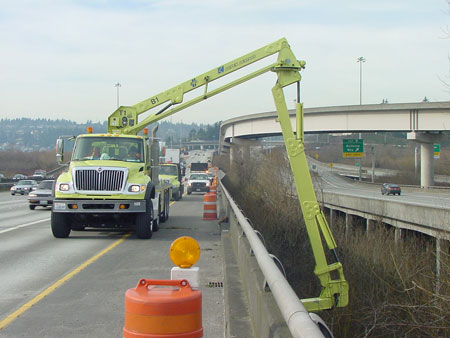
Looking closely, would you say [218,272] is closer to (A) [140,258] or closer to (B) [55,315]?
(A) [140,258]

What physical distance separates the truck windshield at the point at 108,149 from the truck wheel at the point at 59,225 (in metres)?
1.71

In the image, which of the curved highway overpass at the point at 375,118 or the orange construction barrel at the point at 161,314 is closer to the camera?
the orange construction barrel at the point at 161,314

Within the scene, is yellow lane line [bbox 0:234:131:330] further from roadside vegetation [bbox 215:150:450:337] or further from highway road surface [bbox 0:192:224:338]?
roadside vegetation [bbox 215:150:450:337]

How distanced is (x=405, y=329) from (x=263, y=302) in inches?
89.4

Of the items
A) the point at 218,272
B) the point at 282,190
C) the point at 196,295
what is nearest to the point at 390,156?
the point at 282,190

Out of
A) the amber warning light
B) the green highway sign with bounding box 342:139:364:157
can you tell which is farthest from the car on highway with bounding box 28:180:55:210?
the green highway sign with bounding box 342:139:364:157

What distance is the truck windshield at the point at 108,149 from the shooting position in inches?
Answer: 647

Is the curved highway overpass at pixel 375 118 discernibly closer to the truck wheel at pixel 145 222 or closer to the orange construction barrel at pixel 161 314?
the truck wheel at pixel 145 222

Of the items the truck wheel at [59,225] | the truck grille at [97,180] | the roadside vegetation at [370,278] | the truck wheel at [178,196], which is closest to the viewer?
the roadside vegetation at [370,278]

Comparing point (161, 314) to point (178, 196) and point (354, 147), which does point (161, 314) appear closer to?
point (178, 196)

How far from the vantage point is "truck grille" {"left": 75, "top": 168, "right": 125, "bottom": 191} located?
15.2 metres

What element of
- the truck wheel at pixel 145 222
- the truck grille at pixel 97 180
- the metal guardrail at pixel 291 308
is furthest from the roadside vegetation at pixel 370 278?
the truck grille at pixel 97 180

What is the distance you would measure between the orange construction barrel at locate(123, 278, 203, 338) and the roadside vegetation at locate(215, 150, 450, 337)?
191 centimetres

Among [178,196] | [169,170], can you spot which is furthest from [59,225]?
[169,170]
